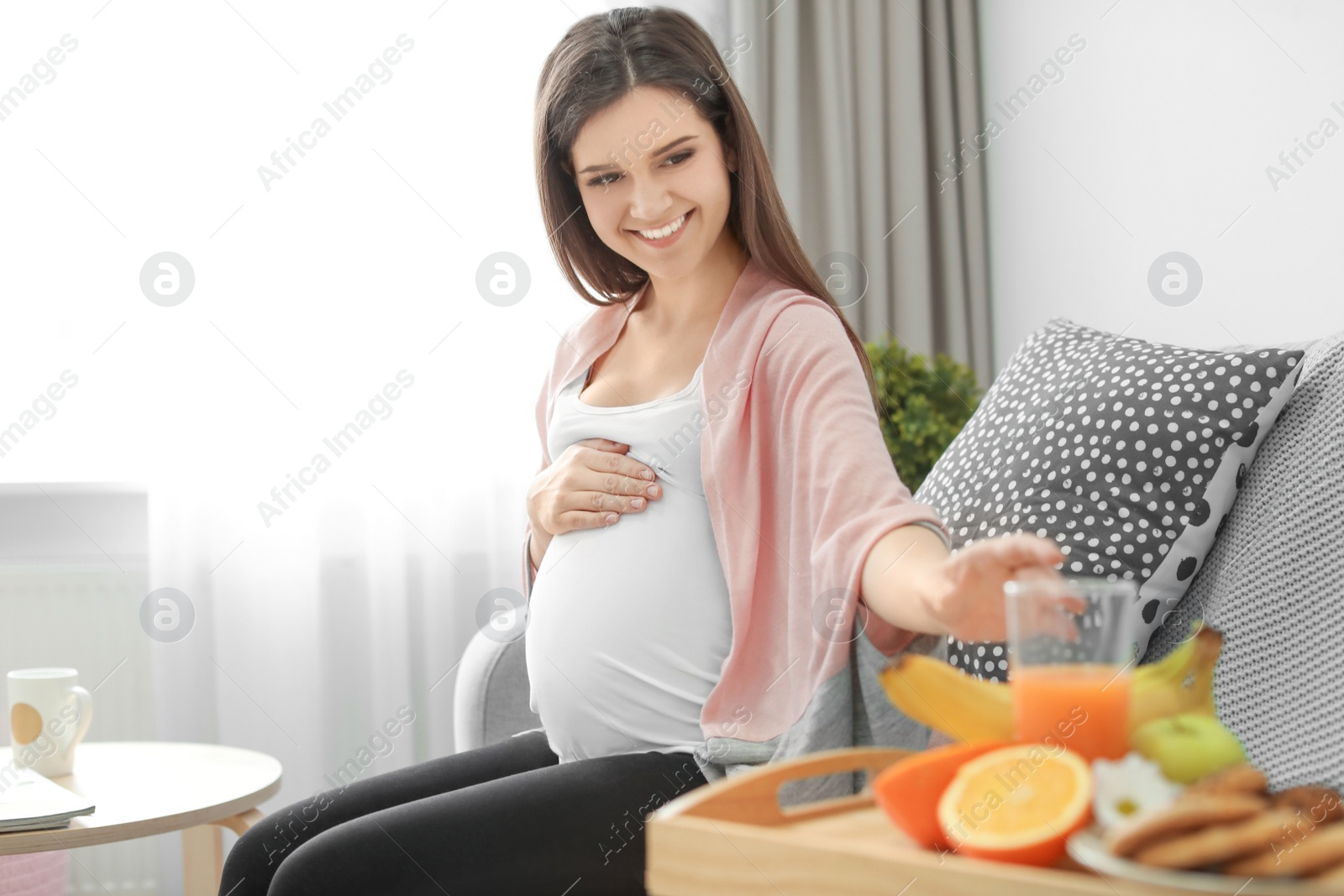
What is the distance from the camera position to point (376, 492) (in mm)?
2213

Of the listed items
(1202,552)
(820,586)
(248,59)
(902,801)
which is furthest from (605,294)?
(248,59)

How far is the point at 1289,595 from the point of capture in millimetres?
833

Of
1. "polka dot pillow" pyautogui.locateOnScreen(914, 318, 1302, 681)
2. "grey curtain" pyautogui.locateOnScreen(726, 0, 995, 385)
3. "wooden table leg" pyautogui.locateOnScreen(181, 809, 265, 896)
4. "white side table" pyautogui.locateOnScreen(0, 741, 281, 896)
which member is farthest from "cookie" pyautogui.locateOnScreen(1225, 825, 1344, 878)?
"grey curtain" pyautogui.locateOnScreen(726, 0, 995, 385)

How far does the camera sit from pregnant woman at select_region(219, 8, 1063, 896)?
35.1 inches

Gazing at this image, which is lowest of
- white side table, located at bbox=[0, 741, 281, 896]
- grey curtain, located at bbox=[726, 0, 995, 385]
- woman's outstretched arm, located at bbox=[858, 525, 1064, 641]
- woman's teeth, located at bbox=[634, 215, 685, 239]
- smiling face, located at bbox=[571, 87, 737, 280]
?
white side table, located at bbox=[0, 741, 281, 896]

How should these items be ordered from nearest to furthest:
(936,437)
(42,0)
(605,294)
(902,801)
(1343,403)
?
(902,801) → (1343,403) → (605,294) → (936,437) → (42,0)

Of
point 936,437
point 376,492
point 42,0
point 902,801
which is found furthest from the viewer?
point 376,492

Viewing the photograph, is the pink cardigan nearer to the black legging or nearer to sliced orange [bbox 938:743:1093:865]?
the black legging

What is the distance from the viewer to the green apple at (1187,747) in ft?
1.65

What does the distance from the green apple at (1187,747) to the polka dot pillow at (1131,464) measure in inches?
16.3

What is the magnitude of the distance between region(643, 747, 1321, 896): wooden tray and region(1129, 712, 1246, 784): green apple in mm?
69

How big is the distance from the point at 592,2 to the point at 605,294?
1.34 metres

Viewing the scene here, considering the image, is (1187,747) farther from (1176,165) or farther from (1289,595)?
(1176,165)

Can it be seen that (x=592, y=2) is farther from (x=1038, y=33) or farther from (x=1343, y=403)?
(x=1343, y=403)
